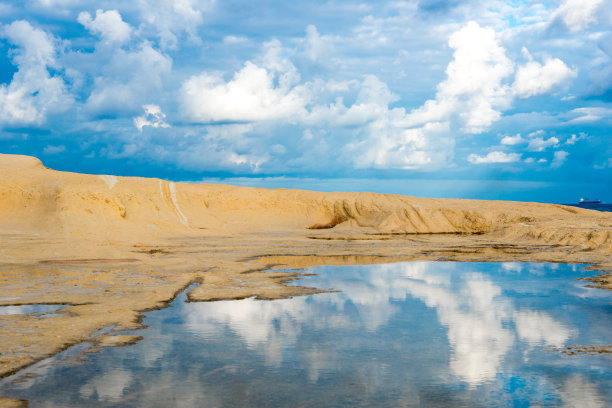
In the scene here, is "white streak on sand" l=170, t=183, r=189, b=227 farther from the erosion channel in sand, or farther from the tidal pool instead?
the tidal pool

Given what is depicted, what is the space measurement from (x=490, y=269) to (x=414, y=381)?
14.4 metres

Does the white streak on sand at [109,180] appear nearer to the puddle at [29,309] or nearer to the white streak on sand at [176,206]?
the white streak on sand at [176,206]

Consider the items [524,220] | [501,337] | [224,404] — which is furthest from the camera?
[524,220]

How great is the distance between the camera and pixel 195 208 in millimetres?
42344

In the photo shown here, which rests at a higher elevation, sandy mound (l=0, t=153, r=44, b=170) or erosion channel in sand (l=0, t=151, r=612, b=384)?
sandy mound (l=0, t=153, r=44, b=170)

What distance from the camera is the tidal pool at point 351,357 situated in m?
6.70

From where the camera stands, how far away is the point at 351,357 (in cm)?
836

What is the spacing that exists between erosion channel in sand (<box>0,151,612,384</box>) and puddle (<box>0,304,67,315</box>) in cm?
28

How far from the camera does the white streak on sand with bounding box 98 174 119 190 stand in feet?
130

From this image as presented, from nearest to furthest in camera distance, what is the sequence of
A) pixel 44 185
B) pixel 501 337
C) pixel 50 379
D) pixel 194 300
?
pixel 50 379 < pixel 501 337 < pixel 194 300 < pixel 44 185

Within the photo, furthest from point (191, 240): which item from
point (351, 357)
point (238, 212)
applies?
point (351, 357)

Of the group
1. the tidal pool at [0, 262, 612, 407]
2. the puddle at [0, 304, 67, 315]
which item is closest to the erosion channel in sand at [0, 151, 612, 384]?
the puddle at [0, 304, 67, 315]

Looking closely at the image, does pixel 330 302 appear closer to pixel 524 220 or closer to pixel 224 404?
pixel 224 404

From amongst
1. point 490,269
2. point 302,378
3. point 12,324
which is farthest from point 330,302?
point 490,269
